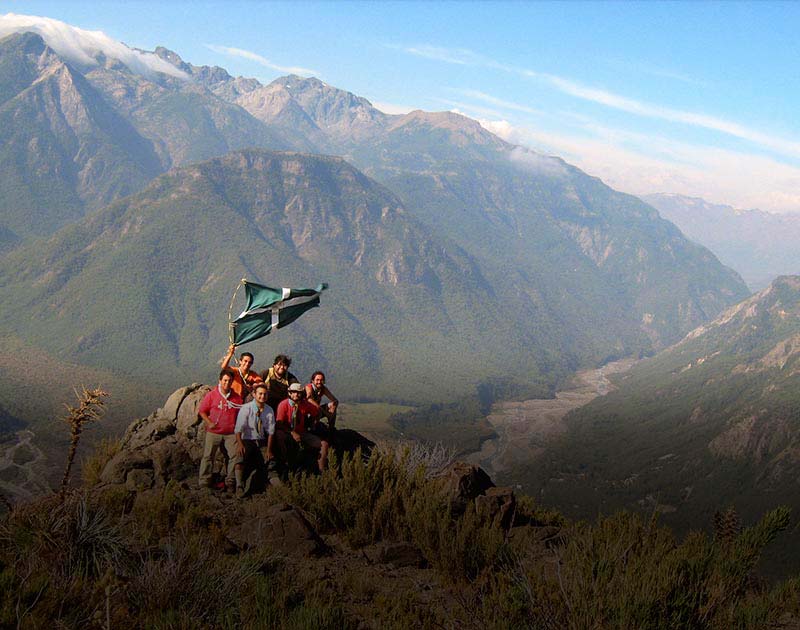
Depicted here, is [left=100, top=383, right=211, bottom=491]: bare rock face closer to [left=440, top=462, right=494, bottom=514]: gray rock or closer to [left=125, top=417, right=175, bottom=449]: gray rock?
[left=125, top=417, right=175, bottom=449]: gray rock

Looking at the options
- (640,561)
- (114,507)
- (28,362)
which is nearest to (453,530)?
(640,561)

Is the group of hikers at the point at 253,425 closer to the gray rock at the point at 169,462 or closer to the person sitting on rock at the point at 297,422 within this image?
the person sitting on rock at the point at 297,422

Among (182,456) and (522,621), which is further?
(182,456)

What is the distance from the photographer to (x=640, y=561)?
33.9 ft

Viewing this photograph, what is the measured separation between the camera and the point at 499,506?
14164mm

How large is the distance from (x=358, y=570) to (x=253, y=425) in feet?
14.9

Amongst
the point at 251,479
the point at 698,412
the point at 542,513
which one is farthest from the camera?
the point at 698,412

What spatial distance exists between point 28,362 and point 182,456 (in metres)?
199

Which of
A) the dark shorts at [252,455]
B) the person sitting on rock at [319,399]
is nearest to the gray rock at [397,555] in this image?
the dark shorts at [252,455]

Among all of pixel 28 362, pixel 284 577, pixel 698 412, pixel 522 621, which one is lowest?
pixel 28 362

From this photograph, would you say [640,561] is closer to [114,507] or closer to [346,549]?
[346,549]

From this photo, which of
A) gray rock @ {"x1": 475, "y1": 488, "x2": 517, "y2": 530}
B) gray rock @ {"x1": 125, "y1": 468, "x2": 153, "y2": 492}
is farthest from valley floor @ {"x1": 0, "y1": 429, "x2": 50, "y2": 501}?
gray rock @ {"x1": 475, "y1": 488, "x2": 517, "y2": 530}

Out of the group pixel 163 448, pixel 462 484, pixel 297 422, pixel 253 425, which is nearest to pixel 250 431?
pixel 253 425

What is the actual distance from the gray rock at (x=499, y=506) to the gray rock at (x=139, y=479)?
23.5 feet
